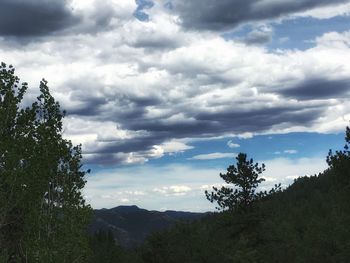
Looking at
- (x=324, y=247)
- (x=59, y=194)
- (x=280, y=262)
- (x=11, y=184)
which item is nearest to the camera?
(x=11, y=184)

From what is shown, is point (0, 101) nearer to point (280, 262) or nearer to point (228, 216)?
point (228, 216)

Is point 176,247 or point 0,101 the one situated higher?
point 0,101

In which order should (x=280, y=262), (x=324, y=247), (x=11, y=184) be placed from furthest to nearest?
(x=280, y=262), (x=324, y=247), (x=11, y=184)

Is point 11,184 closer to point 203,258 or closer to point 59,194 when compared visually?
point 59,194

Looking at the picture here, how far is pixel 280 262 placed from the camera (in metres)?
57.0

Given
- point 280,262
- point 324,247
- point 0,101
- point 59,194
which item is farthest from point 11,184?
point 280,262

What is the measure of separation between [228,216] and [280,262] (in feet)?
40.5

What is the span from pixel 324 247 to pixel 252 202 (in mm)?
7790

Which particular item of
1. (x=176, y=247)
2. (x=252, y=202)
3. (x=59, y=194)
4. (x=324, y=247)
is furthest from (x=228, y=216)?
(x=59, y=194)

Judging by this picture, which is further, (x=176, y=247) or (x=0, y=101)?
(x=176, y=247)

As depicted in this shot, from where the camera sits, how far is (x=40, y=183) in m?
25.5

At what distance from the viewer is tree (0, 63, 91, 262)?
24.8 meters

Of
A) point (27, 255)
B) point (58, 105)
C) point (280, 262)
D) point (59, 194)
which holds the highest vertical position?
point (58, 105)

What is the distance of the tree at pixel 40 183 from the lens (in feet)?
81.4
